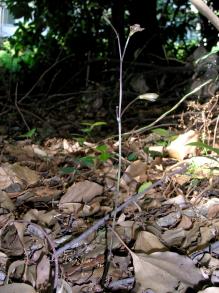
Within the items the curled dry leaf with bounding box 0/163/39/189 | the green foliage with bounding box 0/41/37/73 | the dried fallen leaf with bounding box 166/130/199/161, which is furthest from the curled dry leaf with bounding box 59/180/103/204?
the green foliage with bounding box 0/41/37/73

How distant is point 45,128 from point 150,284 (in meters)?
2.03

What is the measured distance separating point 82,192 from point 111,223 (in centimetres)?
26

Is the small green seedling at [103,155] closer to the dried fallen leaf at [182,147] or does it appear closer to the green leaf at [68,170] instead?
the green leaf at [68,170]

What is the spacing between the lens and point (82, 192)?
1.65m

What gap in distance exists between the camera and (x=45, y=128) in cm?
305

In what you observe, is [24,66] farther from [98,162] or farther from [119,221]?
[119,221]

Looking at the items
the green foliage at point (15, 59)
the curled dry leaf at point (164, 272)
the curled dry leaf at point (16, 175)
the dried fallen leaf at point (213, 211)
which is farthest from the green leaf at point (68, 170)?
the green foliage at point (15, 59)

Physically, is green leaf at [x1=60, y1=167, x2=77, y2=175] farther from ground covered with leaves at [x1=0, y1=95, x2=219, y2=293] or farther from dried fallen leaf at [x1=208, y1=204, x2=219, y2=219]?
dried fallen leaf at [x1=208, y1=204, x2=219, y2=219]

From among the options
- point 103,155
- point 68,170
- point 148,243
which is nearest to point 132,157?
point 103,155

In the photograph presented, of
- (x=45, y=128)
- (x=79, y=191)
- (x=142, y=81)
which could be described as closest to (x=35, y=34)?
(x=142, y=81)

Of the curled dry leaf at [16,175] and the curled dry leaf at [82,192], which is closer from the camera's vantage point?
the curled dry leaf at [82,192]

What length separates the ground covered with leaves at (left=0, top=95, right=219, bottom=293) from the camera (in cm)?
117

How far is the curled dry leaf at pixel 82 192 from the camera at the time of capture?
1.62m

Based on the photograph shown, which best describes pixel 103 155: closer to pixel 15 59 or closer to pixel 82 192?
pixel 82 192
